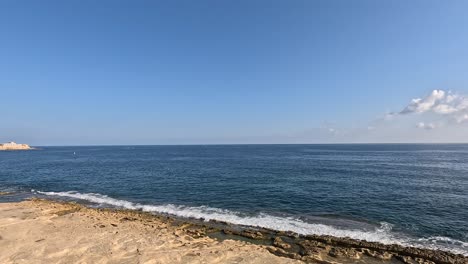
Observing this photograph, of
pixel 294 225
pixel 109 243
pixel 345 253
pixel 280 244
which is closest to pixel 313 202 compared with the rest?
pixel 294 225

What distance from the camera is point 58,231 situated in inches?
834

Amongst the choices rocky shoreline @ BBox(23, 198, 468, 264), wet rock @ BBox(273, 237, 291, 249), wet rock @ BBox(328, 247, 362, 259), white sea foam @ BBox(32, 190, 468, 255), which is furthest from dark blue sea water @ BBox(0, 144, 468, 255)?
wet rock @ BBox(328, 247, 362, 259)

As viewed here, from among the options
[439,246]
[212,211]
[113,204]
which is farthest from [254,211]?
[113,204]

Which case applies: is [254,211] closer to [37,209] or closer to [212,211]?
[212,211]

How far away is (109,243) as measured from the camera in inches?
722

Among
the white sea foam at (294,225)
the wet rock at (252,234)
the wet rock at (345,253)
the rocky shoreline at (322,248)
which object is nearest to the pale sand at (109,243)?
the rocky shoreline at (322,248)

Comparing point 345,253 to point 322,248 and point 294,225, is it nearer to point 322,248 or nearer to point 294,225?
point 322,248

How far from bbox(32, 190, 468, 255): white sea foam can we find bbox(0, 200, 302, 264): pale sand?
5204 mm

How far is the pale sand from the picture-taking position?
52.4 feet

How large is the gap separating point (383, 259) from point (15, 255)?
2361 cm

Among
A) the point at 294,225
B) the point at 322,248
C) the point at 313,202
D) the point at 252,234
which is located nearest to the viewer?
the point at 322,248

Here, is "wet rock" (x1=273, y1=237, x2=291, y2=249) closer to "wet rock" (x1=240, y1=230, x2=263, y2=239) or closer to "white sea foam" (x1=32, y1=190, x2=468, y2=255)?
"wet rock" (x1=240, y1=230, x2=263, y2=239)

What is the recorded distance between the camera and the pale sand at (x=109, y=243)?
15961 millimetres

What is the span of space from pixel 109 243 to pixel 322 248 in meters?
15.3
